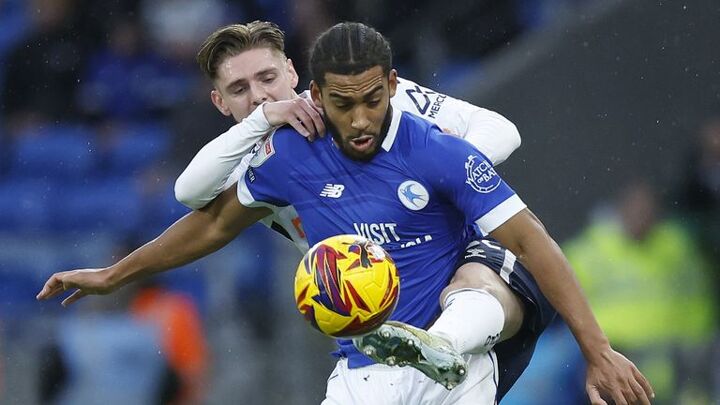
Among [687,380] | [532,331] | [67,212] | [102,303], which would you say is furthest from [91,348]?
[532,331]

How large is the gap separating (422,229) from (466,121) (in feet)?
1.92

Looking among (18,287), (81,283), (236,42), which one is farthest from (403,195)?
(18,287)

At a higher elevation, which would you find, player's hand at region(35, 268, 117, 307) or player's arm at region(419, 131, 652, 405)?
player's hand at region(35, 268, 117, 307)

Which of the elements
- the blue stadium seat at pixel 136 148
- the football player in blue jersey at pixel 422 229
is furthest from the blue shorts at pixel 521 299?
the blue stadium seat at pixel 136 148

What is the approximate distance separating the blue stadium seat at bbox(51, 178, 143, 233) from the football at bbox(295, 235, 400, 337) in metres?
5.47

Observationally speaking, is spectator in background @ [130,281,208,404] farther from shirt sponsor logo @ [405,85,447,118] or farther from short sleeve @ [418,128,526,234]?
short sleeve @ [418,128,526,234]

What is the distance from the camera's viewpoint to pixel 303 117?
4551 mm

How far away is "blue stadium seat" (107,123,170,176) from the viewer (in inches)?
389

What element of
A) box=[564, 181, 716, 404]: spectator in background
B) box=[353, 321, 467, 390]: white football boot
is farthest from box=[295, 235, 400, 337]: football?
box=[564, 181, 716, 404]: spectator in background

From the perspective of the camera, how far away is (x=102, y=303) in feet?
27.9

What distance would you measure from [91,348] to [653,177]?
361 centimetres

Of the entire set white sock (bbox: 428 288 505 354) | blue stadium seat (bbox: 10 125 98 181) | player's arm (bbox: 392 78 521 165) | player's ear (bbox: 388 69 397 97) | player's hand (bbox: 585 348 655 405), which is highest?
blue stadium seat (bbox: 10 125 98 181)

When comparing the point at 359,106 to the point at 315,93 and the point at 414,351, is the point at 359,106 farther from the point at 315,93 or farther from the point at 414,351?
the point at 414,351

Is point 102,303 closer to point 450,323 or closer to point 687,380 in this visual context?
point 687,380
